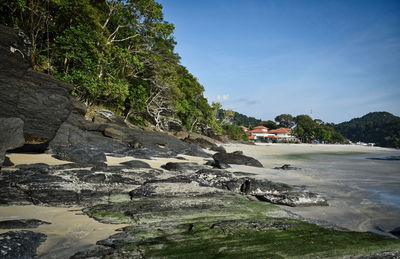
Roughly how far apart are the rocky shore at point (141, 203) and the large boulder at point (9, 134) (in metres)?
0.02

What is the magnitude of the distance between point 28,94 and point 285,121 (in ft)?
351

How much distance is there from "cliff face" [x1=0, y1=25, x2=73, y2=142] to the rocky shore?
0.8 inches

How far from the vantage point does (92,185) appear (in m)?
4.14

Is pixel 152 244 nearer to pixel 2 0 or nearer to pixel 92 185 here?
pixel 92 185

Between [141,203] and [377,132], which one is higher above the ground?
[377,132]

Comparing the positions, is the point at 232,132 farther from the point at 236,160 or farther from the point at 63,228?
the point at 63,228

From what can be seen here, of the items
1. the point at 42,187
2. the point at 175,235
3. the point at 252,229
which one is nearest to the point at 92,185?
the point at 42,187

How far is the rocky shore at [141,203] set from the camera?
201 centimetres

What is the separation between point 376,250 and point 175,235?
2.08 meters

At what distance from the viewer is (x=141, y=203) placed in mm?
3461

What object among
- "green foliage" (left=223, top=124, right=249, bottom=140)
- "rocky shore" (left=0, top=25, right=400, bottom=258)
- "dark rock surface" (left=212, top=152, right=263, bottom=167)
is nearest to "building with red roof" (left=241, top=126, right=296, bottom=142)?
"green foliage" (left=223, top=124, right=249, bottom=140)

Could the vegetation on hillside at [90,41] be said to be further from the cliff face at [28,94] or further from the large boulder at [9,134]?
the large boulder at [9,134]

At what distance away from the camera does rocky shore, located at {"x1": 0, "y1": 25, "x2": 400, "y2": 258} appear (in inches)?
79.1

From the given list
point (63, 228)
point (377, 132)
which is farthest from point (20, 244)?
point (377, 132)
